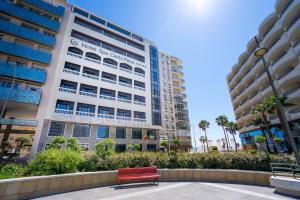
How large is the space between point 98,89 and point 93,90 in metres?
0.82

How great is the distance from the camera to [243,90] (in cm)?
4369

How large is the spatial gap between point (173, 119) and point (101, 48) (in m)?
31.6

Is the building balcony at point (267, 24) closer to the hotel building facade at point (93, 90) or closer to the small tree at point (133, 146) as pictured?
the hotel building facade at point (93, 90)

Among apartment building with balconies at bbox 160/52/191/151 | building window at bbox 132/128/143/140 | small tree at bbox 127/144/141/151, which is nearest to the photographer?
small tree at bbox 127/144/141/151

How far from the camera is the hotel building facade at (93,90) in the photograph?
2077 cm

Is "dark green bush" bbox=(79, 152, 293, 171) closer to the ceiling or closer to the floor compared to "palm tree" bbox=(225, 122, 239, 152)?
closer to the floor

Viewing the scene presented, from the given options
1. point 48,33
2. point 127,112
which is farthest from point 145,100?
point 48,33

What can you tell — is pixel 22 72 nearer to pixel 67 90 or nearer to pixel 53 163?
pixel 67 90

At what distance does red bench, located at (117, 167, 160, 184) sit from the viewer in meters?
7.93

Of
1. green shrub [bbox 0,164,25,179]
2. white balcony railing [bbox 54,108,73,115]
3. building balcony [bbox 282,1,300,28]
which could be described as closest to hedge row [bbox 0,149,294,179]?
green shrub [bbox 0,164,25,179]

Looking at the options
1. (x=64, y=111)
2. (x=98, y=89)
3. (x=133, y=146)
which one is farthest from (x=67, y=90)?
(x=133, y=146)

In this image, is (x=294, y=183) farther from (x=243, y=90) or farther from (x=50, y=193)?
(x=243, y=90)

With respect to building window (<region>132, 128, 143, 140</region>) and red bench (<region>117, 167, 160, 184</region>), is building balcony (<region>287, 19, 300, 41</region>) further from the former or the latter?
building window (<region>132, 128, 143, 140</region>)

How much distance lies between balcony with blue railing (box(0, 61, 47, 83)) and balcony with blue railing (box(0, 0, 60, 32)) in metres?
8.40
